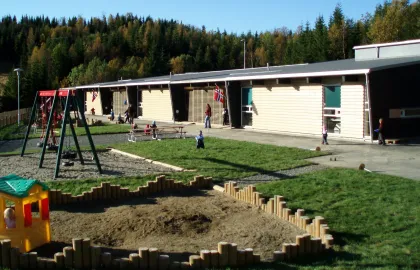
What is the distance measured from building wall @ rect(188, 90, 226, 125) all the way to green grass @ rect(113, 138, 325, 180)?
9922mm

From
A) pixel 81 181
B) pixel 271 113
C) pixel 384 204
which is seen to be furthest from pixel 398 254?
pixel 271 113

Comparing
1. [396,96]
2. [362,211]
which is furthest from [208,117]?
[362,211]

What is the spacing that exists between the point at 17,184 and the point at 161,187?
470 cm

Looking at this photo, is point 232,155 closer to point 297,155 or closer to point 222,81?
point 297,155

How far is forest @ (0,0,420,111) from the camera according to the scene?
69.6 m

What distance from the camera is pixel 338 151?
19.1m

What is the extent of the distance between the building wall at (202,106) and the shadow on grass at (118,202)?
20415 millimetres

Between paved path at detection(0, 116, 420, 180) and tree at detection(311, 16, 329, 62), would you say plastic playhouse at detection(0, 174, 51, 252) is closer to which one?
paved path at detection(0, 116, 420, 180)

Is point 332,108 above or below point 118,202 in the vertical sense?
above

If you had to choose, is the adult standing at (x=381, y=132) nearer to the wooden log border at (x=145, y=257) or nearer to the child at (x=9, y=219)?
the wooden log border at (x=145, y=257)

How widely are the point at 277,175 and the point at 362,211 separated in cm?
432

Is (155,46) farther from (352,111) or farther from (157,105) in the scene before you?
(352,111)

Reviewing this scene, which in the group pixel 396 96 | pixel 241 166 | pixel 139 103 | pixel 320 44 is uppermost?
pixel 320 44

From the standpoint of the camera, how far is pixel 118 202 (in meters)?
11.9
